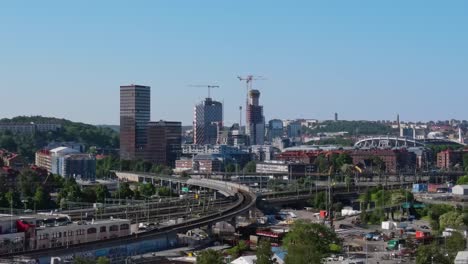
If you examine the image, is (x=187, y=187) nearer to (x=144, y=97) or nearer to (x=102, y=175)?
(x=102, y=175)

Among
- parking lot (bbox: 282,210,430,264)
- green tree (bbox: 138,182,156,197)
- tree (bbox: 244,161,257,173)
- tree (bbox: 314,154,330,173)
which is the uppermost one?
tree (bbox: 314,154,330,173)

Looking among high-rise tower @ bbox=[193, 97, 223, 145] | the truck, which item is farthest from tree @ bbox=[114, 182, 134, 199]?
high-rise tower @ bbox=[193, 97, 223, 145]

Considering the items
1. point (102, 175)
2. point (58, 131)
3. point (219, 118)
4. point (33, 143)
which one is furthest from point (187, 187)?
point (219, 118)

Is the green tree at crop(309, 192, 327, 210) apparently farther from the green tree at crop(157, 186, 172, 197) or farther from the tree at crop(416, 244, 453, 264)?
the tree at crop(416, 244, 453, 264)

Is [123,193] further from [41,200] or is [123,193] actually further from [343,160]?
[343,160]

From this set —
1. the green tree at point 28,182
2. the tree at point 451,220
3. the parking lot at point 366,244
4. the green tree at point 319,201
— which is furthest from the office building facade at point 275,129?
the tree at point 451,220

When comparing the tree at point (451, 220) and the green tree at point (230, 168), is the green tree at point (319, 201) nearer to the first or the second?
the tree at point (451, 220)

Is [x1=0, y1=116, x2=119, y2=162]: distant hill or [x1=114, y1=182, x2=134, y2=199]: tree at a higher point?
[x1=0, y1=116, x2=119, y2=162]: distant hill

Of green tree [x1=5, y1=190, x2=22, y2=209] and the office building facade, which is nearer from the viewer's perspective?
green tree [x1=5, y1=190, x2=22, y2=209]
